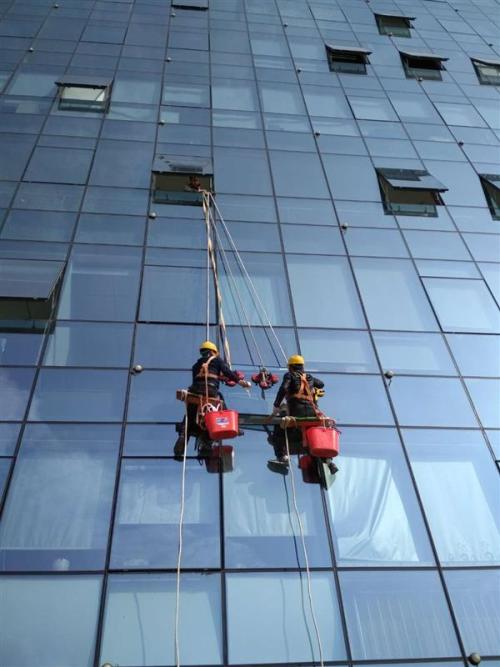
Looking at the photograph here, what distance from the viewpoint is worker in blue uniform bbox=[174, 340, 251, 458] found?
7211mm

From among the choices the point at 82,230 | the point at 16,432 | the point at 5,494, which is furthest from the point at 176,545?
the point at 82,230

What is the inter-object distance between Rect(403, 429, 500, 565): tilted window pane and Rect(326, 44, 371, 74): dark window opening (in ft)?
42.6

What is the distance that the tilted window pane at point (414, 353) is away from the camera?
29.2ft

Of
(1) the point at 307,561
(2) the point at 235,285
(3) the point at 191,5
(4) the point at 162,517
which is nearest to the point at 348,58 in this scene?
(3) the point at 191,5

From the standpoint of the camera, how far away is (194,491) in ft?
22.9

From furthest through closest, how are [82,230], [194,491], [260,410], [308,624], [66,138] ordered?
[66,138]
[82,230]
[260,410]
[194,491]
[308,624]

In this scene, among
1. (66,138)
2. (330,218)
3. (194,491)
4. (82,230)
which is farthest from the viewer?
(66,138)

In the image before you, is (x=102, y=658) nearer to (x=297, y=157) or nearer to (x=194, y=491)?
(x=194, y=491)

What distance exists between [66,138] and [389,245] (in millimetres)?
7483

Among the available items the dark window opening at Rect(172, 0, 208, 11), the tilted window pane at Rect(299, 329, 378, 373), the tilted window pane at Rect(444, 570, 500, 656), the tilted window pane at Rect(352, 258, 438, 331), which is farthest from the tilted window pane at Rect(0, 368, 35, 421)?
the dark window opening at Rect(172, 0, 208, 11)

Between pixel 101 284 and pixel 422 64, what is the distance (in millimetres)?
13598

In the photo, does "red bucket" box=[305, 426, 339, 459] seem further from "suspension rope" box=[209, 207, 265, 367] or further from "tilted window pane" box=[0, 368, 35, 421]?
"tilted window pane" box=[0, 368, 35, 421]

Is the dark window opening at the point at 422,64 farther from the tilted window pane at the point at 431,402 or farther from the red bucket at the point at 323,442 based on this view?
the red bucket at the point at 323,442

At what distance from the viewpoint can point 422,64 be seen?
17.9m
